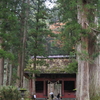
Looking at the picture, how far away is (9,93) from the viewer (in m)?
11.0

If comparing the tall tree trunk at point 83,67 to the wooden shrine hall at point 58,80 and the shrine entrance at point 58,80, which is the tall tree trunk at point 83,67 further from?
the shrine entrance at point 58,80

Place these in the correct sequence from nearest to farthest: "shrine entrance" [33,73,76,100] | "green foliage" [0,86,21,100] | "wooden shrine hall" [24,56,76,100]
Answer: "green foliage" [0,86,21,100] → "wooden shrine hall" [24,56,76,100] → "shrine entrance" [33,73,76,100]

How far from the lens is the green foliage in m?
11.0

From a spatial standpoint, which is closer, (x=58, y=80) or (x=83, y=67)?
(x=83, y=67)

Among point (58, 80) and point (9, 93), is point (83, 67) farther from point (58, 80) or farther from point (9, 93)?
point (58, 80)

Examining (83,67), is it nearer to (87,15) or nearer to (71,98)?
(87,15)

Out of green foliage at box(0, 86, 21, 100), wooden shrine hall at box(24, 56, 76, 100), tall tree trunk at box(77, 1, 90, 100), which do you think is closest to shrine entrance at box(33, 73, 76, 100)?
wooden shrine hall at box(24, 56, 76, 100)

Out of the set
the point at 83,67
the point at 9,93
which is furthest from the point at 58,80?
the point at 83,67

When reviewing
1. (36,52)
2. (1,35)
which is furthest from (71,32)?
(36,52)

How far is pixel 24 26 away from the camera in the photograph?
681 inches

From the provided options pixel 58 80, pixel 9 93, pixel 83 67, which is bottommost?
pixel 9 93

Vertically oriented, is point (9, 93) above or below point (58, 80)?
below

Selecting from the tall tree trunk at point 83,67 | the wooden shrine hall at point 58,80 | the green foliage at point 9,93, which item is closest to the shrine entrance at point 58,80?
the wooden shrine hall at point 58,80

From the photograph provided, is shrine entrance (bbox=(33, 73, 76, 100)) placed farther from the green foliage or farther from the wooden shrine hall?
the green foliage
